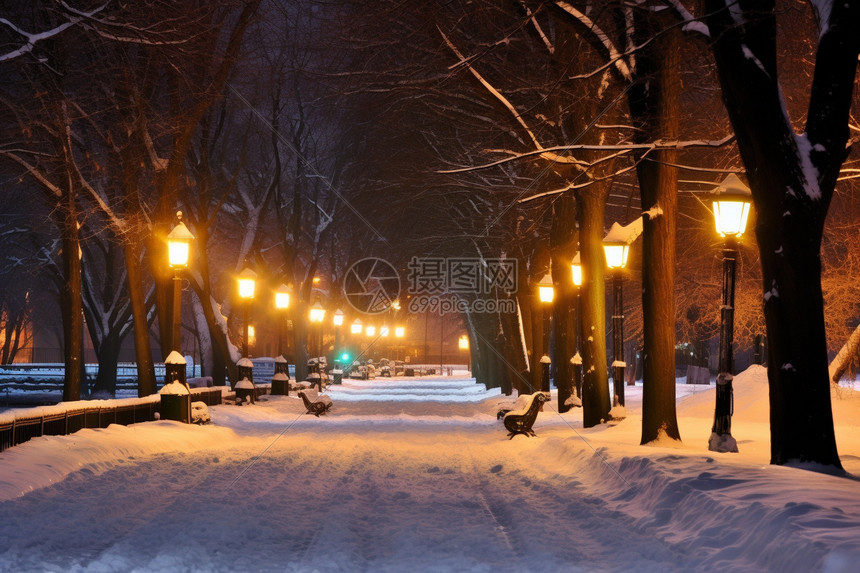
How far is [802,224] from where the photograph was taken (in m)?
11.1

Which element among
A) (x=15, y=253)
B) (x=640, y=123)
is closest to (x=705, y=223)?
(x=640, y=123)

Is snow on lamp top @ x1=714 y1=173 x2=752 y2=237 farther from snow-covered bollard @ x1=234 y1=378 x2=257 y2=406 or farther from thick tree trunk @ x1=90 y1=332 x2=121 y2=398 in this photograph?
thick tree trunk @ x1=90 y1=332 x2=121 y2=398

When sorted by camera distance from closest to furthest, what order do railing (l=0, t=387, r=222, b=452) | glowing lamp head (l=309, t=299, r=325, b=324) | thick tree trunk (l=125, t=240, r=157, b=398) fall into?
railing (l=0, t=387, r=222, b=452), thick tree trunk (l=125, t=240, r=157, b=398), glowing lamp head (l=309, t=299, r=325, b=324)

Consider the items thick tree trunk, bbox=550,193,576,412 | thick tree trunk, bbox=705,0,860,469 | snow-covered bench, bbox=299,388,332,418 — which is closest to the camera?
thick tree trunk, bbox=705,0,860,469

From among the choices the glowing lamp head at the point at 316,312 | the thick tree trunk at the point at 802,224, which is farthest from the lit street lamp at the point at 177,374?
the glowing lamp head at the point at 316,312

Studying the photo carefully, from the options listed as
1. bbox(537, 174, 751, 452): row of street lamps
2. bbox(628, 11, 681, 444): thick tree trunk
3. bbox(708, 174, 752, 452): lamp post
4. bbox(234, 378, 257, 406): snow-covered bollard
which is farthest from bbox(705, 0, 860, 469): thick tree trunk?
bbox(234, 378, 257, 406): snow-covered bollard

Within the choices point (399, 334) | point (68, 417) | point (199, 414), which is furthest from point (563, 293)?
point (399, 334)

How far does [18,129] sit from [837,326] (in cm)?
2235

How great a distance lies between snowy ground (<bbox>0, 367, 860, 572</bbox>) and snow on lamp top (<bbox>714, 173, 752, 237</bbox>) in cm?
322

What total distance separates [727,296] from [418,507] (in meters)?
6.11

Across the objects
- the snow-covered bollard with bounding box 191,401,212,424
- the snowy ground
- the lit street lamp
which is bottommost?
the snowy ground

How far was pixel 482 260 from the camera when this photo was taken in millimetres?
43531

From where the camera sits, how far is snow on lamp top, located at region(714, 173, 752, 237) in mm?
14602

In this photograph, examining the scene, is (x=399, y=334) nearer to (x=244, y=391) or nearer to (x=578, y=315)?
(x=244, y=391)
